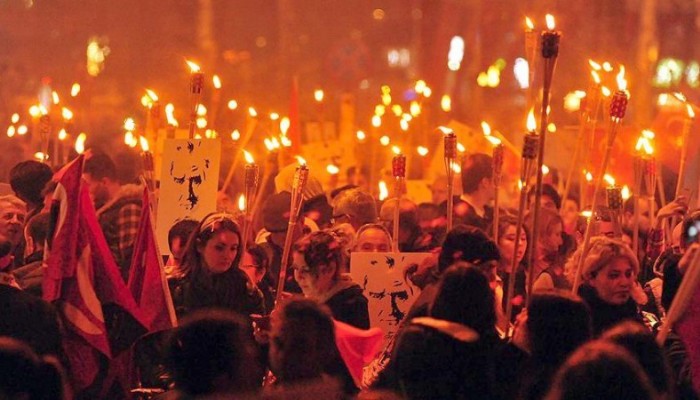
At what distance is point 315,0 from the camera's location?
166 ft

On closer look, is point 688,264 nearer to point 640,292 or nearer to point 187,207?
point 640,292

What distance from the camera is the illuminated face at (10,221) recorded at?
9.16m

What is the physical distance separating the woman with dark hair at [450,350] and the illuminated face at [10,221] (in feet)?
11.0

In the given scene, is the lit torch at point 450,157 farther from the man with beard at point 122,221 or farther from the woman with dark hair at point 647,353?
the woman with dark hair at point 647,353

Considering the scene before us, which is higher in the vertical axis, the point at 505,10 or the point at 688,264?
the point at 505,10

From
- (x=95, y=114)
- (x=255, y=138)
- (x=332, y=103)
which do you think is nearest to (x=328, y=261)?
(x=255, y=138)

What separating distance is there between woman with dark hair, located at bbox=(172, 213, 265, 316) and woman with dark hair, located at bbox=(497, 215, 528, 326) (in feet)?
4.43

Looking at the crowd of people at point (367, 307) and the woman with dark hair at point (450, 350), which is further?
the woman with dark hair at point (450, 350)

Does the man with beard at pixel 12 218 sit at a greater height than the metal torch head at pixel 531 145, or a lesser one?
lesser

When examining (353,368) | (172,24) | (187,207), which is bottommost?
(353,368)

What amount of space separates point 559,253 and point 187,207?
7.18ft

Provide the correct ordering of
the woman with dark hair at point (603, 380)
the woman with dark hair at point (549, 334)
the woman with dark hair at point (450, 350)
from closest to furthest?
the woman with dark hair at point (603, 380)
the woman with dark hair at point (450, 350)
the woman with dark hair at point (549, 334)

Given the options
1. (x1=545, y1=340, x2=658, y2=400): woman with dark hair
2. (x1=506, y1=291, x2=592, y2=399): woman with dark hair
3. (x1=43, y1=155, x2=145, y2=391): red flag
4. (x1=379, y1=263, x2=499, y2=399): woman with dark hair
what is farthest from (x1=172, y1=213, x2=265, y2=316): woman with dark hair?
(x1=545, y1=340, x2=658, y2=400): woman with dark hair

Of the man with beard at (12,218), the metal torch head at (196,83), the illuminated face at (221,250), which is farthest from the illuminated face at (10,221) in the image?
the illuminated face at (221,250)
